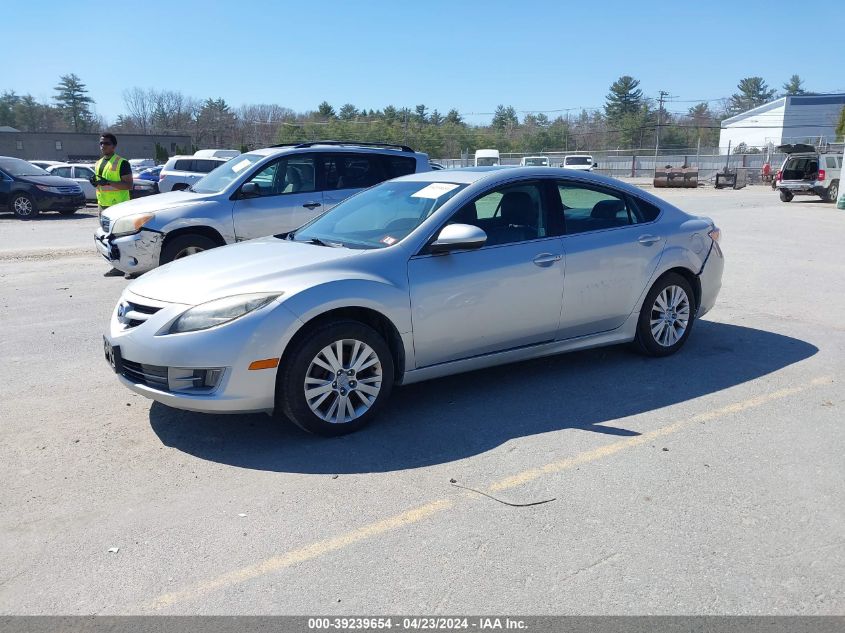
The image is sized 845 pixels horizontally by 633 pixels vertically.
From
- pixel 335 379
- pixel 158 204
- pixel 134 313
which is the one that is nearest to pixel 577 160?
pixel 158 204

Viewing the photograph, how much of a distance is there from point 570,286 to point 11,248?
1221cm

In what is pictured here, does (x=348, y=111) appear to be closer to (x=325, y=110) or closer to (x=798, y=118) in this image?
(x=325, y=110)

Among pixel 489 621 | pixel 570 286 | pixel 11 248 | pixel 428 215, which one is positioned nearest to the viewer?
pixel 489 621

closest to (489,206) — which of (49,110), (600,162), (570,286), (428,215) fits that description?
(428,215)

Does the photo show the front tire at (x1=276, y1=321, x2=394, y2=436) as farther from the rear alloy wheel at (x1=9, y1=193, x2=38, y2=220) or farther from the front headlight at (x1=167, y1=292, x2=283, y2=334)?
the rear alloy wheel at (x1=9, y1=193, x2=38, y2=220)

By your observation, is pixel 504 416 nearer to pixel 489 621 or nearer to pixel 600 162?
pixel 489 621

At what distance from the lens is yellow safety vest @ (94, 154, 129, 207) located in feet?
36.2

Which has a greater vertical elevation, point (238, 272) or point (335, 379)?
point (238, 272)

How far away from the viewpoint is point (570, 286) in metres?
5.50

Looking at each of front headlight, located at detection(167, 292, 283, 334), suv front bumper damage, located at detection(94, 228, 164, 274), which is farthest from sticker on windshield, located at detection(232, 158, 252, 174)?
front headlight, located at detection(167, 292, 283, 334)

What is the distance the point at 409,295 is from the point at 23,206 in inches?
780

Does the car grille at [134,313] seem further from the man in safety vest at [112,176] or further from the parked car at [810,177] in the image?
the parked car at [810,177]

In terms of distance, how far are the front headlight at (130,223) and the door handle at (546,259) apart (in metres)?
5.55

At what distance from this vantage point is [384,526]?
3518mm
